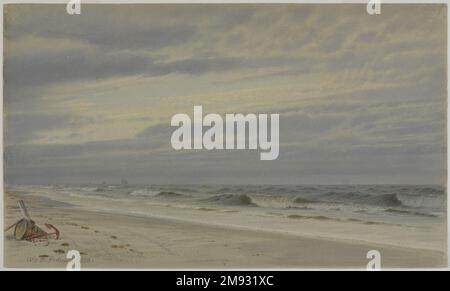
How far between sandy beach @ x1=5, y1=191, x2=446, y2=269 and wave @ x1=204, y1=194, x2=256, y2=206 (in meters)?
0.19

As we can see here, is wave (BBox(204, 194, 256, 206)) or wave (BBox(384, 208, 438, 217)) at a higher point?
wave (BBox(204, 194, 256, 206))

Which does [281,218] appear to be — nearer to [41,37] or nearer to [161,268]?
[161,268]

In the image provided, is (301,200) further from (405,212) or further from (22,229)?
(22,229)

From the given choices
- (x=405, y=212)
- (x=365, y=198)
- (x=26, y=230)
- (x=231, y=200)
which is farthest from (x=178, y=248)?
(x=405, y=212)

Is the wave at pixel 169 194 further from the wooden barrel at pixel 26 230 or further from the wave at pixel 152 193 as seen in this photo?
the wooden barrel at pixel 26 230

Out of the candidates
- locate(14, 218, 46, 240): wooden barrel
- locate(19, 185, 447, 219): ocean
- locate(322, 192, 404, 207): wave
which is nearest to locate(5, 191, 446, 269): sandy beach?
locate(14, 218, 46, 240): wooden barrel

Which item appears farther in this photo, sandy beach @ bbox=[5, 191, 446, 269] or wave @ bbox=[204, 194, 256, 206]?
wave @ bbox=[204, 194, 256, 206]

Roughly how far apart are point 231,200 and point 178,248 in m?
0.54

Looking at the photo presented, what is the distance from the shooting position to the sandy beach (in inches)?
195

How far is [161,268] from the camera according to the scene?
4969 mm

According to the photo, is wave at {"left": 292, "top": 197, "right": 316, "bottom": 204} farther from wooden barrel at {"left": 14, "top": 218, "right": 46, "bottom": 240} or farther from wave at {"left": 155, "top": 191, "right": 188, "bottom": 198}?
wooden barrel at {"left": 14, "top": 218, "right": 46, "bottom": 240}

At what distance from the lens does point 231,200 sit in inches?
201

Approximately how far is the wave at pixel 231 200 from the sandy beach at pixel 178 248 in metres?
0.19

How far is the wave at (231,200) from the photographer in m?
5.06
